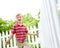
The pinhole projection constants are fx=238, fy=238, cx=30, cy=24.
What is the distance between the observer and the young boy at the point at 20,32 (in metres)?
3.04

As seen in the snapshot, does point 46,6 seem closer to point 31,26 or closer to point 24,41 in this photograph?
point 31,26

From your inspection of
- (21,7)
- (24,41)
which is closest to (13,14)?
(21,7)

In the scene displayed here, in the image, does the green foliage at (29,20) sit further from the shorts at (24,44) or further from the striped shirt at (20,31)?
the shorts at (24,44)

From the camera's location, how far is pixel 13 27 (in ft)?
10.00

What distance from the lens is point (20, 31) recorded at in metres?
3.05

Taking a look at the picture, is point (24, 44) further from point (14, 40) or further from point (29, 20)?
point (29, 20)

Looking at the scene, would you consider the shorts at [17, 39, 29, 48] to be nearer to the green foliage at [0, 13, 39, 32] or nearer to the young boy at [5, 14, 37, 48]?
the young boy at [5, 14, 37, 48]

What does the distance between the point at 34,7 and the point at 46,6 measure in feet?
0.51

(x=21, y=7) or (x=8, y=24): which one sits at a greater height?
(x=21, y=7)

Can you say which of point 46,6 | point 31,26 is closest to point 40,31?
point 31,26

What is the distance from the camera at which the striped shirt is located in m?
3.04

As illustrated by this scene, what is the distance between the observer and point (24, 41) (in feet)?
10.0

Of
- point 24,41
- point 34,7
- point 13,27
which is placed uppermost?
point 34,7

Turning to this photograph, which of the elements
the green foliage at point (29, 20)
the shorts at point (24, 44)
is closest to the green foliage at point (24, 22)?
the green foliage at point (29, 20)
